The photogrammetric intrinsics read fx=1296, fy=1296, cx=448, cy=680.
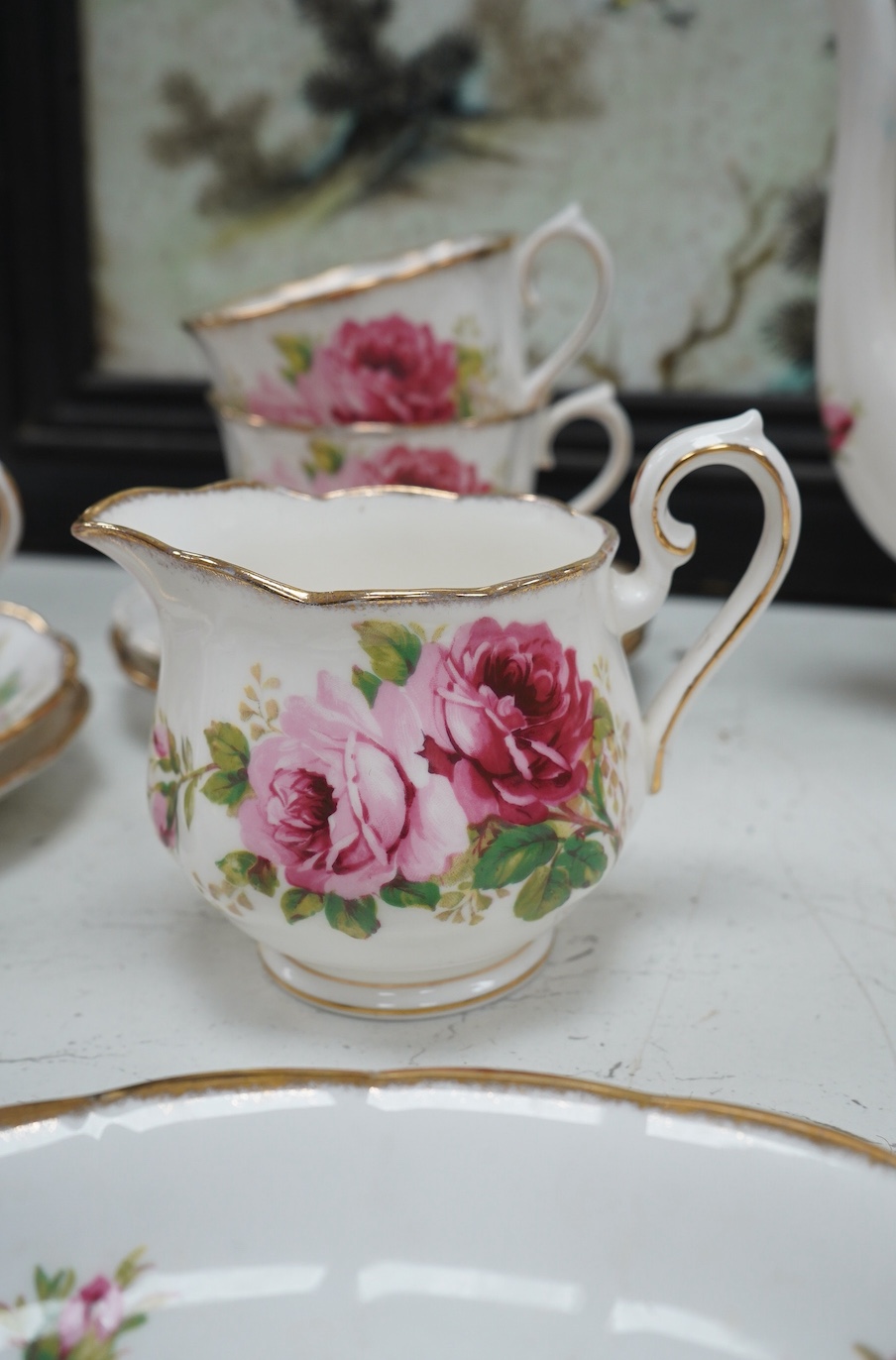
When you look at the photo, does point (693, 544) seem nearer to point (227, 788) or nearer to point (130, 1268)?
point (227, 788)

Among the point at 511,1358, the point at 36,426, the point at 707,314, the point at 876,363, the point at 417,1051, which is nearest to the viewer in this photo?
the point at 511,1358

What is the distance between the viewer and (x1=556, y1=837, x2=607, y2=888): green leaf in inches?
16.7

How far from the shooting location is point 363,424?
683 millimetres

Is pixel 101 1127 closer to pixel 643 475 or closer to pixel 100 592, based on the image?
pixel 643 475

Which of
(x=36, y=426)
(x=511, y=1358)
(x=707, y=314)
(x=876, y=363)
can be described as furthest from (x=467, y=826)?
(x=36, y=426)

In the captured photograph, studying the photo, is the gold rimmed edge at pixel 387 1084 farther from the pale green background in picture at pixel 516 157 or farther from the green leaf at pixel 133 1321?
the pale green background in picture at pixel 516 157

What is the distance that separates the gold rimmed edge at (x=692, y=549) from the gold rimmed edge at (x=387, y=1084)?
0.51ft

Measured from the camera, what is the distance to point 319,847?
0.40 metres

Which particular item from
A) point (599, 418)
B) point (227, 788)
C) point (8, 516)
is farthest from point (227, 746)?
point (599, 418)

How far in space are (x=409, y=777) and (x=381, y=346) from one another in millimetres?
357

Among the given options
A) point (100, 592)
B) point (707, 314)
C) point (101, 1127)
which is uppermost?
point (707, 314)

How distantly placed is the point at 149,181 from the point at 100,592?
0.29 metres

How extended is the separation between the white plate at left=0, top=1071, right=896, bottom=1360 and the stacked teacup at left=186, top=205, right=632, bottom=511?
1.30 feet

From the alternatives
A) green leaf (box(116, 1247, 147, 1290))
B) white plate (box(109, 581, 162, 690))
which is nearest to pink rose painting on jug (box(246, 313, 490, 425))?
white plate (box(109, 581, 162, 690))
